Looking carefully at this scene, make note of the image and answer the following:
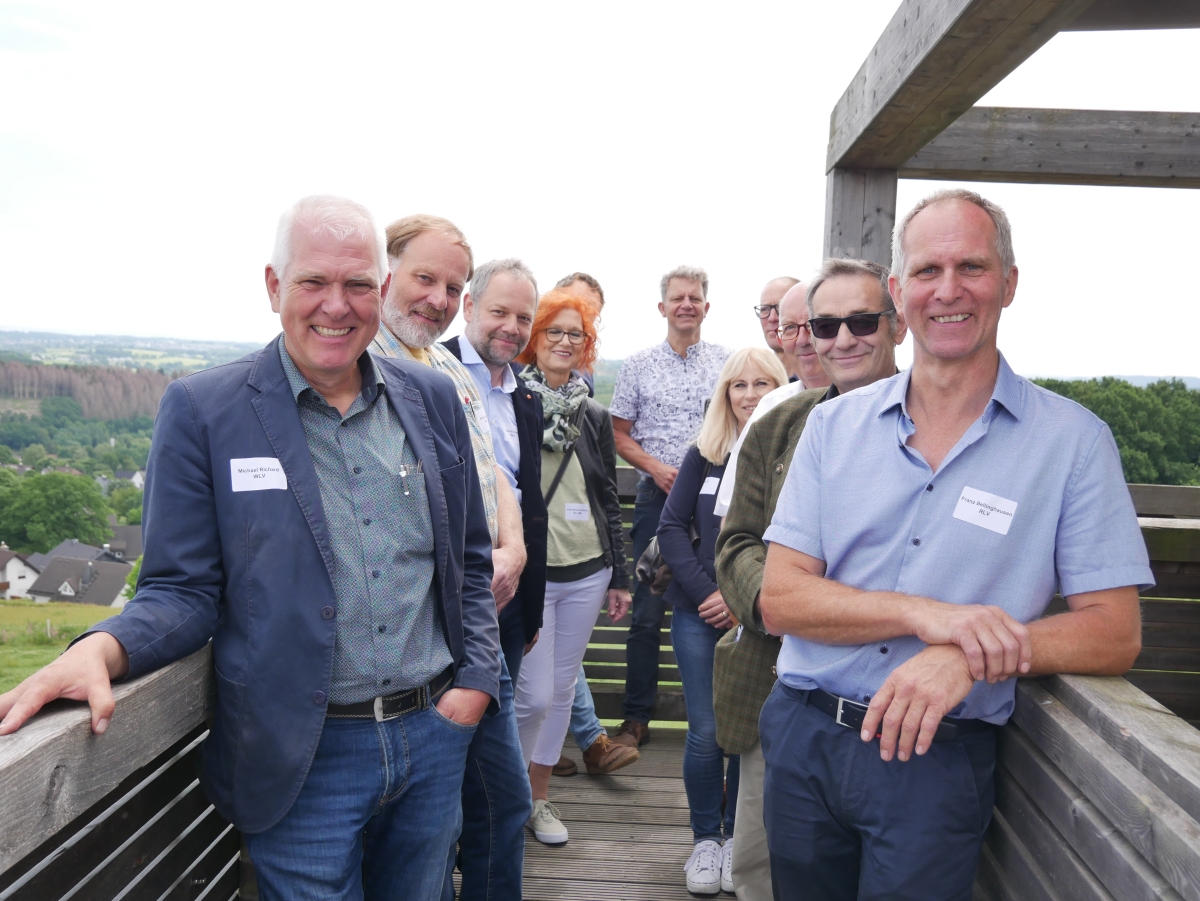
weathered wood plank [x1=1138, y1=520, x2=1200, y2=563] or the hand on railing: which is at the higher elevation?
the hand on railing

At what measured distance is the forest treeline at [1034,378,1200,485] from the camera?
14.5 ft

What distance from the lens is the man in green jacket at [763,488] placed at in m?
2.10

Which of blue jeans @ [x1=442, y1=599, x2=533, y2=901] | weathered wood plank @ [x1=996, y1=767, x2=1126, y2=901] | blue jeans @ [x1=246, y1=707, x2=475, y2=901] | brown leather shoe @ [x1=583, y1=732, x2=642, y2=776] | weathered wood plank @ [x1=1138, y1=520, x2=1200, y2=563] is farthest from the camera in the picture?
brown leather shoe @ [x1=583, y1=732, x2=642, y2=776]

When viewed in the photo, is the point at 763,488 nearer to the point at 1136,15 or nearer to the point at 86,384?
the point at 1136,15

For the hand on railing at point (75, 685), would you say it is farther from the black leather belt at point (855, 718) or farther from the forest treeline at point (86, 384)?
the forest treeline at point (86, 384)

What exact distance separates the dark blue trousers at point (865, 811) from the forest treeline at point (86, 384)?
160 ft

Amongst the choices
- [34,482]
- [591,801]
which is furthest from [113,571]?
[591,801]

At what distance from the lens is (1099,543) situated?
4.61 feet

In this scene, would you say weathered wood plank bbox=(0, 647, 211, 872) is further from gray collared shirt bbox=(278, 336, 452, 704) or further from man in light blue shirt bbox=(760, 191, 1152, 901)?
man in light blue shirt bbox=(760, 191, 1152, 901)

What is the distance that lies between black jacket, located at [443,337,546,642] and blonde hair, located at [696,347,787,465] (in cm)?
59

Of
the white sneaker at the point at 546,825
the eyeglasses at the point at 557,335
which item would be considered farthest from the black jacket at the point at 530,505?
the white sneaker at the point at 546,825

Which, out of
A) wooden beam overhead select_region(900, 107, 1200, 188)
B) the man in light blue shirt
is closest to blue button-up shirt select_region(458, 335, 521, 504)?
the man in light blue shirt

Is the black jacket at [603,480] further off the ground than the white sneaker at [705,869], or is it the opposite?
the black jacket at [603,480]

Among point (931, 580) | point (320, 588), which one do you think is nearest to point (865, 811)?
point (931, 580)
